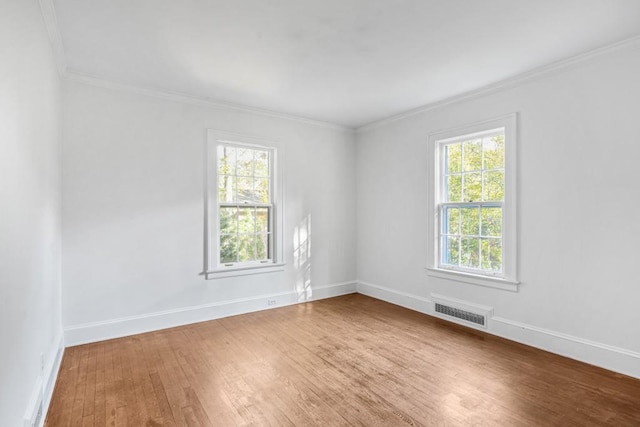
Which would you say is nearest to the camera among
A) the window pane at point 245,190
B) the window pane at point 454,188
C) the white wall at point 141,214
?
the white wall at point 141,214

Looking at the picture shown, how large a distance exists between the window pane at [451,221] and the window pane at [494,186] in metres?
0.43

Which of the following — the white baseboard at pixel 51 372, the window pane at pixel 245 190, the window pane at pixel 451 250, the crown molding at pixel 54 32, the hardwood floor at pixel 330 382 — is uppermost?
the crown molding at pixel 54 32

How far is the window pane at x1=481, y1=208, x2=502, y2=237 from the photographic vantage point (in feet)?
12.1

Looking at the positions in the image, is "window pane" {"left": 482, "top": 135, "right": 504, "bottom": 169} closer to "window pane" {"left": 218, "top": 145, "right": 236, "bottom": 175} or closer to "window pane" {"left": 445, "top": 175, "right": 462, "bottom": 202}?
"window pane" {"left": 445, "top": 175, "right": 462, "bottom": 202}

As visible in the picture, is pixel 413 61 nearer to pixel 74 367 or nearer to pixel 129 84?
pixel 129 84

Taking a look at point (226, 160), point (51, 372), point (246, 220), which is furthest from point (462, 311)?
point (51, 372)

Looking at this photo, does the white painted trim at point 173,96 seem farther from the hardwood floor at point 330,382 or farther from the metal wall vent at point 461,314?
the metal wall vent at point 461,314

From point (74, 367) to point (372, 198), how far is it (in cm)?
409

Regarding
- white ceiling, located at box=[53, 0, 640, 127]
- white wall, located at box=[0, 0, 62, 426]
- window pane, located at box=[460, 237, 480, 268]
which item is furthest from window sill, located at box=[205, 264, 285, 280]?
window pane, located at box=[460, 237, 480, 268]

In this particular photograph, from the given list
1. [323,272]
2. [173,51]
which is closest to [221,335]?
[323,272]

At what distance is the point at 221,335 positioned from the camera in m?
3.64

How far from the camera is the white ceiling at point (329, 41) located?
2303 mm

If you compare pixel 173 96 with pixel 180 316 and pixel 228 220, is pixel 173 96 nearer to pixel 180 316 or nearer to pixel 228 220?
pixel 228 220

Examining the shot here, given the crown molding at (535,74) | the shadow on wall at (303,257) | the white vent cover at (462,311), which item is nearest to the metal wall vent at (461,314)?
the white vent cover at (462,311)
